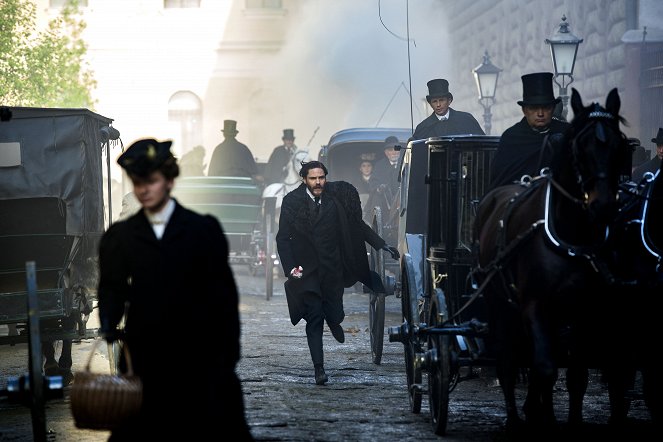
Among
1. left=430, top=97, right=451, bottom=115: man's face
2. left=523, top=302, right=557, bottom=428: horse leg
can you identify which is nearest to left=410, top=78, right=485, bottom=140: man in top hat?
left=430, top=97, right=451, bottom=115: man's face

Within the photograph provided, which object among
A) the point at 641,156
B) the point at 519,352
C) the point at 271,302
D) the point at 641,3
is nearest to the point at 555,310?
the point at 519,352

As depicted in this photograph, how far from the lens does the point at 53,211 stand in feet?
36.8

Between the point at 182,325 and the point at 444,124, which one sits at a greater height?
the point at 444,124

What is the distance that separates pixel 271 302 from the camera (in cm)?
1844

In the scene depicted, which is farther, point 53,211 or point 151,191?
point 53,211

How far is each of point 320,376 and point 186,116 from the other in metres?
35.1

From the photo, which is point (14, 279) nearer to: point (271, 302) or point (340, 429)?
point (340, 429)

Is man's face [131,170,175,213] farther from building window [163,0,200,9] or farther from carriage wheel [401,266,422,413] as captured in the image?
building window [163,0,200,9]

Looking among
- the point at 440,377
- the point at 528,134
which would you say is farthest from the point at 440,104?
the point at 440,377

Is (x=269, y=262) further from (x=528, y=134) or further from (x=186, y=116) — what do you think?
(x=186, y=116)

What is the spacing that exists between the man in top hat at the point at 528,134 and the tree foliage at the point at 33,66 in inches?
756

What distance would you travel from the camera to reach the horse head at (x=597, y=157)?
688 cm

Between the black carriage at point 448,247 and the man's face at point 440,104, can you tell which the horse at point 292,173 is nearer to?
the man's face at point 440,104

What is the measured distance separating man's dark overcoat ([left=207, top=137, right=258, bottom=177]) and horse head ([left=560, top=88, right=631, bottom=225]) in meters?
16.6
